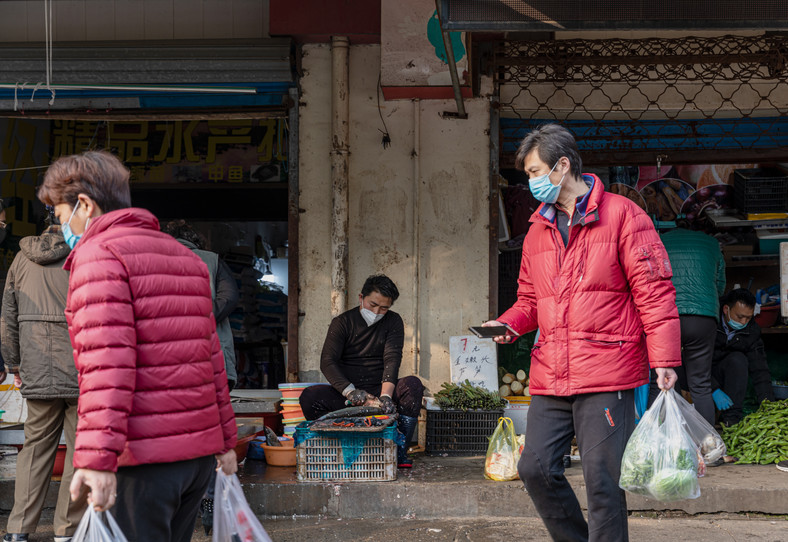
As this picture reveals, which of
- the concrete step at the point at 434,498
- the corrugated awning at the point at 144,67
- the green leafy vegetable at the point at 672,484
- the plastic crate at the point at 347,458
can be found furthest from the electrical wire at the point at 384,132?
the green leafy vegetable at the point at 672,484

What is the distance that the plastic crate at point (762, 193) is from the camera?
26.5 ft

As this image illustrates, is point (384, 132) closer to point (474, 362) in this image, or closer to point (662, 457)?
point (474, 362)

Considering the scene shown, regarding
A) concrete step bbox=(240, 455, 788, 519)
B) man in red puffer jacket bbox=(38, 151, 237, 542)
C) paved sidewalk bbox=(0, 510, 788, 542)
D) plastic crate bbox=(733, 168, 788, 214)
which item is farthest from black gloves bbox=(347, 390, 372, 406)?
plastic crate bbox=(733, 168, 788, 214)

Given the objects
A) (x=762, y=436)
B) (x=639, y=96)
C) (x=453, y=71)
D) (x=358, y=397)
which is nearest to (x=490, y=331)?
(x=358, y=397)

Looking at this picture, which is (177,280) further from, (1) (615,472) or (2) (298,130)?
(2) (298,130)

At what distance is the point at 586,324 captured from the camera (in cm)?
350

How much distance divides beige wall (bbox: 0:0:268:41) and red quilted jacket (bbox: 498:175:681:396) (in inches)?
169

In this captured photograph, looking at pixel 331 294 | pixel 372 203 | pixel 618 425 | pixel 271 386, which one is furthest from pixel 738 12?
pixel 271 386

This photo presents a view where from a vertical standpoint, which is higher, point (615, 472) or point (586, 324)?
point (586, 324)

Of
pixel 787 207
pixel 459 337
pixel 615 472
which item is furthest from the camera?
pixel 787 207

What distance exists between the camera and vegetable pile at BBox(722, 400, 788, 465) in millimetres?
5980

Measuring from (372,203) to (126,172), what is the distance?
4180 millimetres

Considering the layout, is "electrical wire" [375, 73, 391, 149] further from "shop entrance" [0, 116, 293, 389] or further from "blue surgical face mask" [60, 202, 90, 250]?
"blue surgical face mask" [60, 202, 90, 250]

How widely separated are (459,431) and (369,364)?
0.88m
